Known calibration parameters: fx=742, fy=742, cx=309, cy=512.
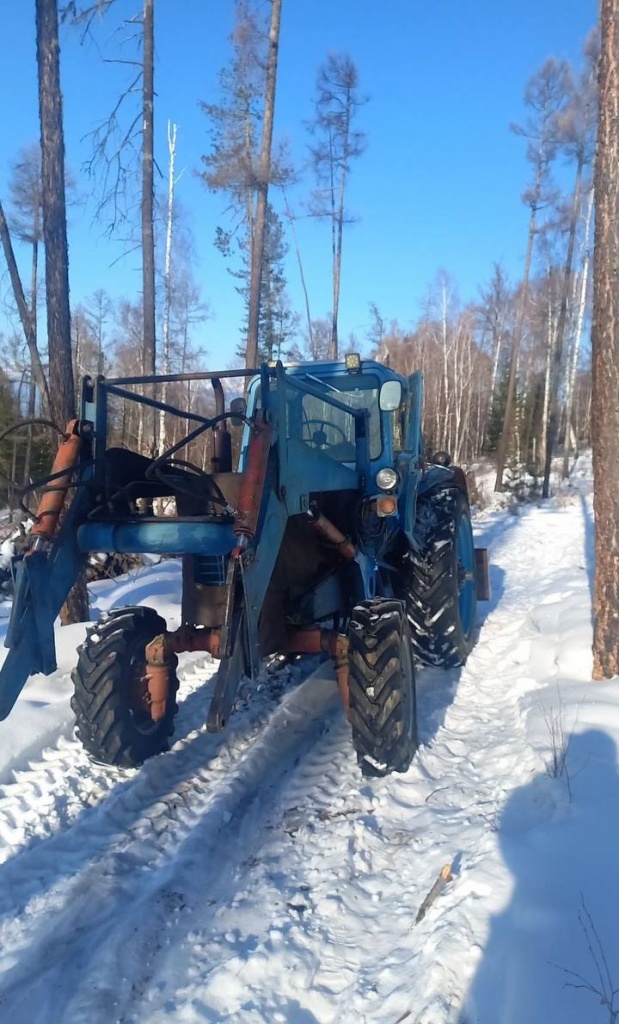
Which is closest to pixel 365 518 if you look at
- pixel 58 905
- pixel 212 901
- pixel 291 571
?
pixel 291 571

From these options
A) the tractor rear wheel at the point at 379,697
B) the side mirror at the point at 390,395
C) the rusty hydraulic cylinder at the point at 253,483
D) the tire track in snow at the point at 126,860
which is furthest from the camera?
the side mirror at the point at 390,395

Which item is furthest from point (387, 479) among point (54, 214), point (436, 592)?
point (54, 214)

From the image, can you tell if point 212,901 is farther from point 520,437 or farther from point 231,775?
point 520,437

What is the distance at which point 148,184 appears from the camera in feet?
47.2

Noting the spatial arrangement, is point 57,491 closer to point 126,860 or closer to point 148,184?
point 126,860

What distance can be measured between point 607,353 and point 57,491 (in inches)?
147

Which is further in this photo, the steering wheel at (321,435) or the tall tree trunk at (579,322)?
the tall tree trunk at (579,322)

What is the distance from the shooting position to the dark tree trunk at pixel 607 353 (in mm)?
5043

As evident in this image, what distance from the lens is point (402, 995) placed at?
8.09 feet

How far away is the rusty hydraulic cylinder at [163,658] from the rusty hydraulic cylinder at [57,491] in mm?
925

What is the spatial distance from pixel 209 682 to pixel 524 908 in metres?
3.63

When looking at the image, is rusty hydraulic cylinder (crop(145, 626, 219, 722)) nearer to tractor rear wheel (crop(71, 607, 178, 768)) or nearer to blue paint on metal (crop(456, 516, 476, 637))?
tractor rear wheel (crop(71, 607, 178, 768))

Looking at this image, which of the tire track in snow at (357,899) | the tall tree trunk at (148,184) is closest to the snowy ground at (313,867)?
the tire track in snow at (357,899)

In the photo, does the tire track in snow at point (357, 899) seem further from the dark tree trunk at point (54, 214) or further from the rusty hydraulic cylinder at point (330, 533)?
the dark tree trunk at point (54, 214)
